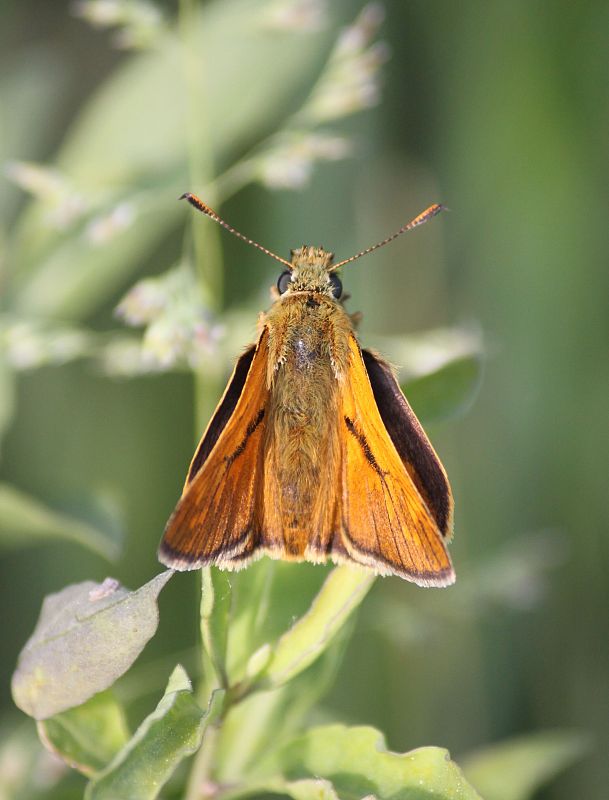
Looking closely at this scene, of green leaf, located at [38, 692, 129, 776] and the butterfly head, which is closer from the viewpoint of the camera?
green leaf, located at [38, 692, 129, 776]

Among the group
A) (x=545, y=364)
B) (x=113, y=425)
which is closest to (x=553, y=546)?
(x=545, y=364)

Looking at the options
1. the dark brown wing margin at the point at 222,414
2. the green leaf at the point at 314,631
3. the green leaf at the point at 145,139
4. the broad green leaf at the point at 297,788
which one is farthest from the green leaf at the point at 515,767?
the green leaf at the point at 145,139

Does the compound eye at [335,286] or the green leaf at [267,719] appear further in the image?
the compound eye at [335,286]

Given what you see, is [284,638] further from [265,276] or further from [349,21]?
[349,21]

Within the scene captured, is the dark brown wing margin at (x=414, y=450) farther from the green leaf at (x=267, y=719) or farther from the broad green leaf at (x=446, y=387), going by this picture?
the green leaf at (x=267, y=719)

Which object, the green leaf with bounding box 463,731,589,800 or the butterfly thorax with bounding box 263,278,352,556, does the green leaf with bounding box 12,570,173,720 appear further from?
the green leaf with bounding box 463,731,589,800

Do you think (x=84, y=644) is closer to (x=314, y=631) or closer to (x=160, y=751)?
(x=160, y=751)

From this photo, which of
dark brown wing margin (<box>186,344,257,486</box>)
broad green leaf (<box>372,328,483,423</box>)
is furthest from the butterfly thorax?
broad green leaf (<box>372,328,483,423</box>)
